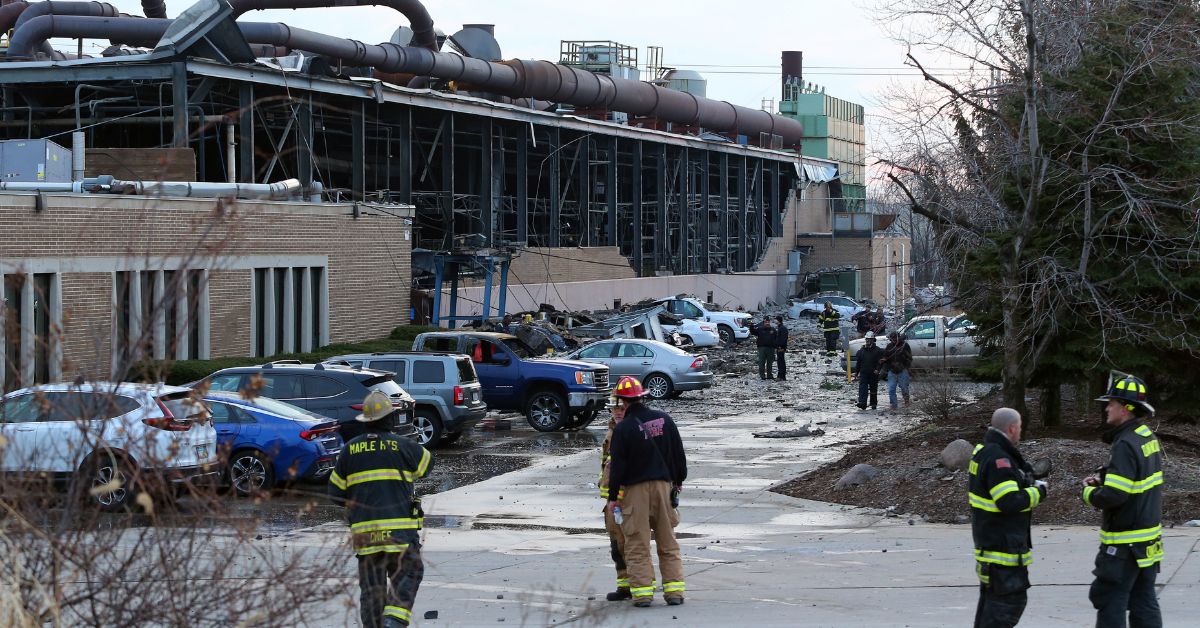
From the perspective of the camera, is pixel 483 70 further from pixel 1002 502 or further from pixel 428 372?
pixel 1002 502

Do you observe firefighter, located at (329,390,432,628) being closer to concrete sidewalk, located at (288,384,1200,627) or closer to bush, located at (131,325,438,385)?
concrete sidewalk, located at (288,384,1200,627)

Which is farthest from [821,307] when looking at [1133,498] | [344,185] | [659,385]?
[1133,498]

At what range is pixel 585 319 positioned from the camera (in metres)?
44.7

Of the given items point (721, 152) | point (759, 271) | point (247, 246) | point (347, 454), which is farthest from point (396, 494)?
point (759, 271)

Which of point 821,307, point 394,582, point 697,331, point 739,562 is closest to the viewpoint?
point 394,582

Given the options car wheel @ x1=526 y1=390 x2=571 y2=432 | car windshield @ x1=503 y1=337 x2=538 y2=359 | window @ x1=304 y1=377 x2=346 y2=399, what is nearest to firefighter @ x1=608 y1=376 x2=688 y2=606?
window @ x1=304 y1=377 x2=346 y2=399

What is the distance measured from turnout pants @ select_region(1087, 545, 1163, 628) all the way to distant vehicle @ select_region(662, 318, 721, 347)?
36244mm

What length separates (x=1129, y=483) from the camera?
7.71 m

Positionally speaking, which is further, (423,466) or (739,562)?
(739,562)

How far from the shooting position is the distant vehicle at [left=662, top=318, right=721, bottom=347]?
1751 inches

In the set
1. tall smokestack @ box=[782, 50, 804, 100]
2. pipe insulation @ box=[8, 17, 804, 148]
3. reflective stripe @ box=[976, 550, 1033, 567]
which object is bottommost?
reflective stripe @ box=[976, 550, 1033, 567]

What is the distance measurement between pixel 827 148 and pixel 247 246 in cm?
7386

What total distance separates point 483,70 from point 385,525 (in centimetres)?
4102

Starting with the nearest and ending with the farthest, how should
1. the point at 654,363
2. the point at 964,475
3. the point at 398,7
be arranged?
1. the point at 964,475
2. the point at 654,363
3. the point at 398,7
